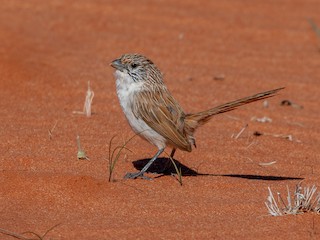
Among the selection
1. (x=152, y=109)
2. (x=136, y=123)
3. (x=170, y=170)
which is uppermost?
(x=152, y=109)

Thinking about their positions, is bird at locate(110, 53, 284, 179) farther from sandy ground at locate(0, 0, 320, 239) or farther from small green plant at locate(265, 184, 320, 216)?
small green plant at locate(265, 184, 320, 216)

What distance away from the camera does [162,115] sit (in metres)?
6.56

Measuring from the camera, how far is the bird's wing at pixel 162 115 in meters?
6.48

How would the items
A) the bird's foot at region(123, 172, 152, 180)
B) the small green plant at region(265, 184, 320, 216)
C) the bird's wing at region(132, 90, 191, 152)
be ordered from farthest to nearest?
the bird's wing at region(132, 90, 191, 152) < the bird's foot at region(123, 172, 152, 180) < the small green plant at region(265, 184, 320, 216)

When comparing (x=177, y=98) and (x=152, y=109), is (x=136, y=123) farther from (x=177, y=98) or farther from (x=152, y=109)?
(x=177, y=98)

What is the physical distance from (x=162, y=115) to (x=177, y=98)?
201 centimetres

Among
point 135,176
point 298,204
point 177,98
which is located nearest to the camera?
point 298,204

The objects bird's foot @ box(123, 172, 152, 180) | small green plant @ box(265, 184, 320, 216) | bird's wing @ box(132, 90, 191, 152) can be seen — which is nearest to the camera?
small green plant @ box(265, 184, 320, 216)

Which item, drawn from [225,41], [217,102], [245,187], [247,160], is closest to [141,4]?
[225,41]

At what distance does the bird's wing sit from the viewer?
648 centimetres

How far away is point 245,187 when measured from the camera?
6.22m

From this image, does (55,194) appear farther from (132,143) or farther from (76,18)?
(76,18)

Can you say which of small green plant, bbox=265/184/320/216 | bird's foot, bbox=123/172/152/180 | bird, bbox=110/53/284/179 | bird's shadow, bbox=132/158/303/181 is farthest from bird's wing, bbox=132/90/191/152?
small green plant, bbox=265/184/320/216

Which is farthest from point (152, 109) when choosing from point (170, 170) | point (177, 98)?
point (177, 98)
